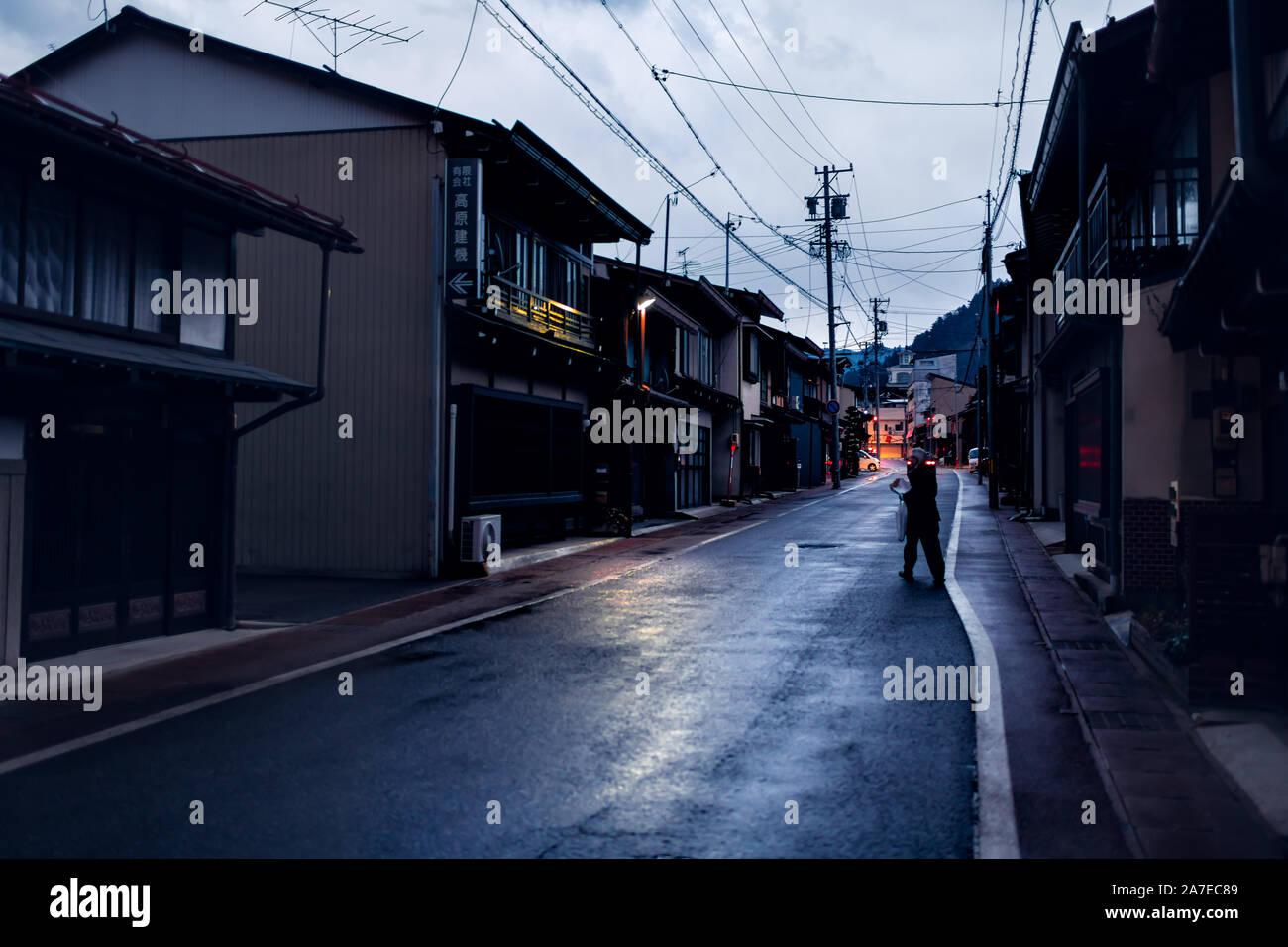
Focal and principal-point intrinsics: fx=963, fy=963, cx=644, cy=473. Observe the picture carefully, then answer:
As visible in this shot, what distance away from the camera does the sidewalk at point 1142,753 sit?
454 cm

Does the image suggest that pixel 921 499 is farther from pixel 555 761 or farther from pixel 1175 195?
pixel 555 761

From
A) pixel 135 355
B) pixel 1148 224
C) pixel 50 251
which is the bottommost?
pixel 135 355

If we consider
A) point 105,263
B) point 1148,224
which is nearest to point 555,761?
point 105,263

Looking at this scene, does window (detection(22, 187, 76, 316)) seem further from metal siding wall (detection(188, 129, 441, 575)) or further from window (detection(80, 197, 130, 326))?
metal siding wall (detection(188, 129, 441, 575))

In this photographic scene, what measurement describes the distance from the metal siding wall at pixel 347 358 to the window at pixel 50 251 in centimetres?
665

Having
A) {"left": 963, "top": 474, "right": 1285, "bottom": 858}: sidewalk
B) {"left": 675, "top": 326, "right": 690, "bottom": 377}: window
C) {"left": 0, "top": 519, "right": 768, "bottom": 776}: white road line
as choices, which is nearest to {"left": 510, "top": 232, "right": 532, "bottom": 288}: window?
{"left": 0, "top": 519, "right": 768, "bottom": 776}: white road line

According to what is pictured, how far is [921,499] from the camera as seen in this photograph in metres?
13.2

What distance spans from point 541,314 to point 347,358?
4.47 metres
